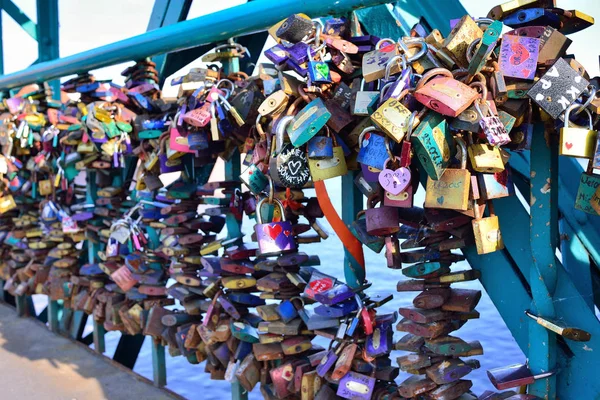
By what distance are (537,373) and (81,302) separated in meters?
2.36

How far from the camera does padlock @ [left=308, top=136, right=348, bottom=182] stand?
4.90ft

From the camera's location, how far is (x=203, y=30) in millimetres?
1968

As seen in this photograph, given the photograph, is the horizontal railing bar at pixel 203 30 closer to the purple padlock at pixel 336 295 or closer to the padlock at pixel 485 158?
the padlock at pixel 485 158

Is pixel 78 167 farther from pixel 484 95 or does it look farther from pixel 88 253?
pixel 484 95

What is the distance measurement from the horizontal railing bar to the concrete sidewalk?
4.48 feet

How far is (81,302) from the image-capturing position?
10.0 feet

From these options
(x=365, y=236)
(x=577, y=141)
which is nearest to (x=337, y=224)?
(x=365, y=236)

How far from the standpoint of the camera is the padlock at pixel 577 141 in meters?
1.12

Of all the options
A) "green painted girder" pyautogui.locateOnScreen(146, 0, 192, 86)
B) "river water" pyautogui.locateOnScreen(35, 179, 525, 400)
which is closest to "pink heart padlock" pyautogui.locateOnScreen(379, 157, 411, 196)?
"green painted girder" pyautogui.locateOnScreen(146, 0, 192, 86)

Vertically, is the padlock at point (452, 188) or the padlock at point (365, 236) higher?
the padlock at point (452, 188)

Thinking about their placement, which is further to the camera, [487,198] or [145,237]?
[145,237]

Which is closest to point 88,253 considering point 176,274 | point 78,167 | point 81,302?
point 81,302

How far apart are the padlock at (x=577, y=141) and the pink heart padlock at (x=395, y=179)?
0.30m

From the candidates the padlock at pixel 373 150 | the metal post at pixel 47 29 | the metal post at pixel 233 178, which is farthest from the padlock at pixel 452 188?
the metal post at pixel 47 29
